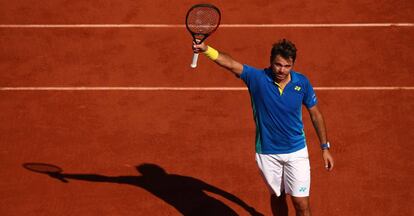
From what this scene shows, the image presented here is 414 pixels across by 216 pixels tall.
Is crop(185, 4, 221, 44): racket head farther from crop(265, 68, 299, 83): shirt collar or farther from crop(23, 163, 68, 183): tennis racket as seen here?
crop(23, 163, 68, 183): tennis racket

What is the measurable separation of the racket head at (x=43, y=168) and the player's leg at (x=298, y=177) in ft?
11.7

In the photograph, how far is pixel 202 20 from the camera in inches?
283

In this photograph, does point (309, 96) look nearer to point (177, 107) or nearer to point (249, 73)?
point (249, 73)

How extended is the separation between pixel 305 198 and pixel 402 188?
2104 millimetres

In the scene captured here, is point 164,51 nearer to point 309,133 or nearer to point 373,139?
point 309,133

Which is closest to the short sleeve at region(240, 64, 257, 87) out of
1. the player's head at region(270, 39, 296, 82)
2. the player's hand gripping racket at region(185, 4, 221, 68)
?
the player's head at region(270, 39, 296, 82)

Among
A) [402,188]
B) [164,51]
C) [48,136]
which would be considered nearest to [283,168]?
[402,188]

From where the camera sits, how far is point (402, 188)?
27.0 feet

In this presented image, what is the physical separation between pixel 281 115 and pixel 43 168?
12.8 feet

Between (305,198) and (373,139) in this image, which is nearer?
(305,198)

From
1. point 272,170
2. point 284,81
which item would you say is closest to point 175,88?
point 272,170

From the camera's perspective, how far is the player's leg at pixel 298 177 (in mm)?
6688

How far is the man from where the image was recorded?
20.9 ft

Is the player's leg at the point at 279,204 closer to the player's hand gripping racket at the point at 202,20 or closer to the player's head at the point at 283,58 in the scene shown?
the player's head at the point at 283,58
